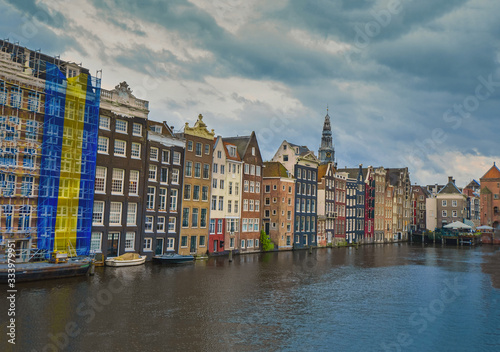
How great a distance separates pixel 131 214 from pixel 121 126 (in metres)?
11.8

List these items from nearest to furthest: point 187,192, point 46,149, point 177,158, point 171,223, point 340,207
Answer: point 46,149
point 171,223
point 177,158
point 187,192
point 340,207

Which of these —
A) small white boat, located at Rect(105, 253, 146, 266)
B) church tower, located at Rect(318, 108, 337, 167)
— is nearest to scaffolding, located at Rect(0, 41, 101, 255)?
small white boat, located at Rect(105, 253, 146, 266)

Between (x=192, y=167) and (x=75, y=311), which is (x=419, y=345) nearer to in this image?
(x=75, y=311)

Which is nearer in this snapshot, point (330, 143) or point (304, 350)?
point (304, 350)

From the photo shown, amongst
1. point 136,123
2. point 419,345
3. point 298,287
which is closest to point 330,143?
point 136,123

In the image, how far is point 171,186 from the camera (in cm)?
6469

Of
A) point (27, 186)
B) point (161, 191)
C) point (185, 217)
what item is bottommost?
point (185, 217)

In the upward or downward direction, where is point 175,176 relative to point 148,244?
upward

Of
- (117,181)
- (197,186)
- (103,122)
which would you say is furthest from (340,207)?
(103,122)

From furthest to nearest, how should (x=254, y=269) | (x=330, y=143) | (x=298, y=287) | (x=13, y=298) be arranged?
1. (x=330, y=143)
2. (x=254, y=269)
3. (x=298, y=287)
4. (x=13, y=298)

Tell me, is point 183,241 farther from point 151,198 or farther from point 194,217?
point 151,198

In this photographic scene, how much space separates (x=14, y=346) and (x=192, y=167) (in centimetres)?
4606

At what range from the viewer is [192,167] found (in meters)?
68.4

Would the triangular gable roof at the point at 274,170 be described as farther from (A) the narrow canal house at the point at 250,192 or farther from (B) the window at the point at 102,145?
(B) the window at the point at 102,145
